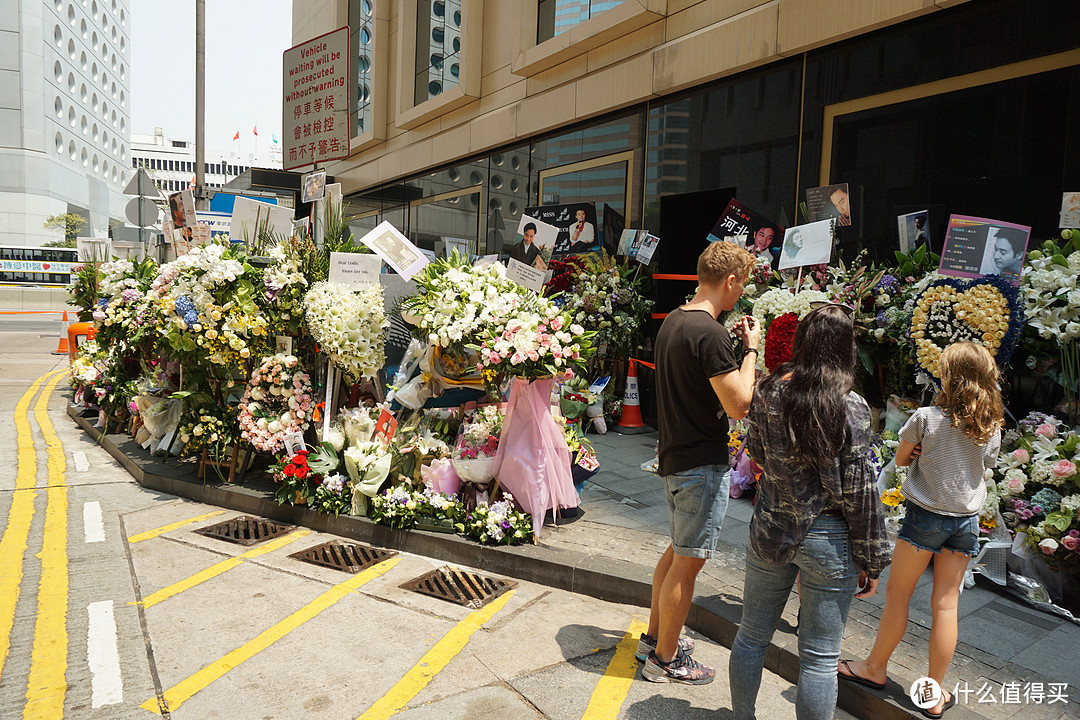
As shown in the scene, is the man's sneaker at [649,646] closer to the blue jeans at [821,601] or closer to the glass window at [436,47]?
the blue jeans at [821,601]

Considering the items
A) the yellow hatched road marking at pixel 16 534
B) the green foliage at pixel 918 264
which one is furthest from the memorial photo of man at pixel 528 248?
the yellow hatched road marking at pixel 16 534

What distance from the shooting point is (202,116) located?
656 inches

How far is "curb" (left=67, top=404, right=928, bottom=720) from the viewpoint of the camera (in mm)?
3174

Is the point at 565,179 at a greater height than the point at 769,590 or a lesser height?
greater

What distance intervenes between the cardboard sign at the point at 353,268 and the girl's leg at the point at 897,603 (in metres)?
4.18

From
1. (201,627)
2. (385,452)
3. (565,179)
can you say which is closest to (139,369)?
(385,452)

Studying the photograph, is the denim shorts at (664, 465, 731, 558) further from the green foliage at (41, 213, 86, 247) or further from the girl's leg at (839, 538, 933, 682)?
the green foliage at (41, 213, 86, 247)

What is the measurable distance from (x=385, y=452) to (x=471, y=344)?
4.04 feet

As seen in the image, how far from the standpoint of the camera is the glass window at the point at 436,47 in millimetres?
14578

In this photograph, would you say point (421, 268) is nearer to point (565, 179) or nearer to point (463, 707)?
point (463, 707)

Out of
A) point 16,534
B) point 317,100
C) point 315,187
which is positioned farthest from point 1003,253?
point 16,534

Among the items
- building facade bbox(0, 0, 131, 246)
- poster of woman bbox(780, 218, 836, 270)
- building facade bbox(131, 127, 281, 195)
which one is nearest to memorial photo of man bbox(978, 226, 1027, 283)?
poster of woman bbox(780, 218, 836, 270)

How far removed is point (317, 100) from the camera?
7.25 metres

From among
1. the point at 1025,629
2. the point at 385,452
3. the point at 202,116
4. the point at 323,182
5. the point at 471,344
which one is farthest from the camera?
the point at 202,116
